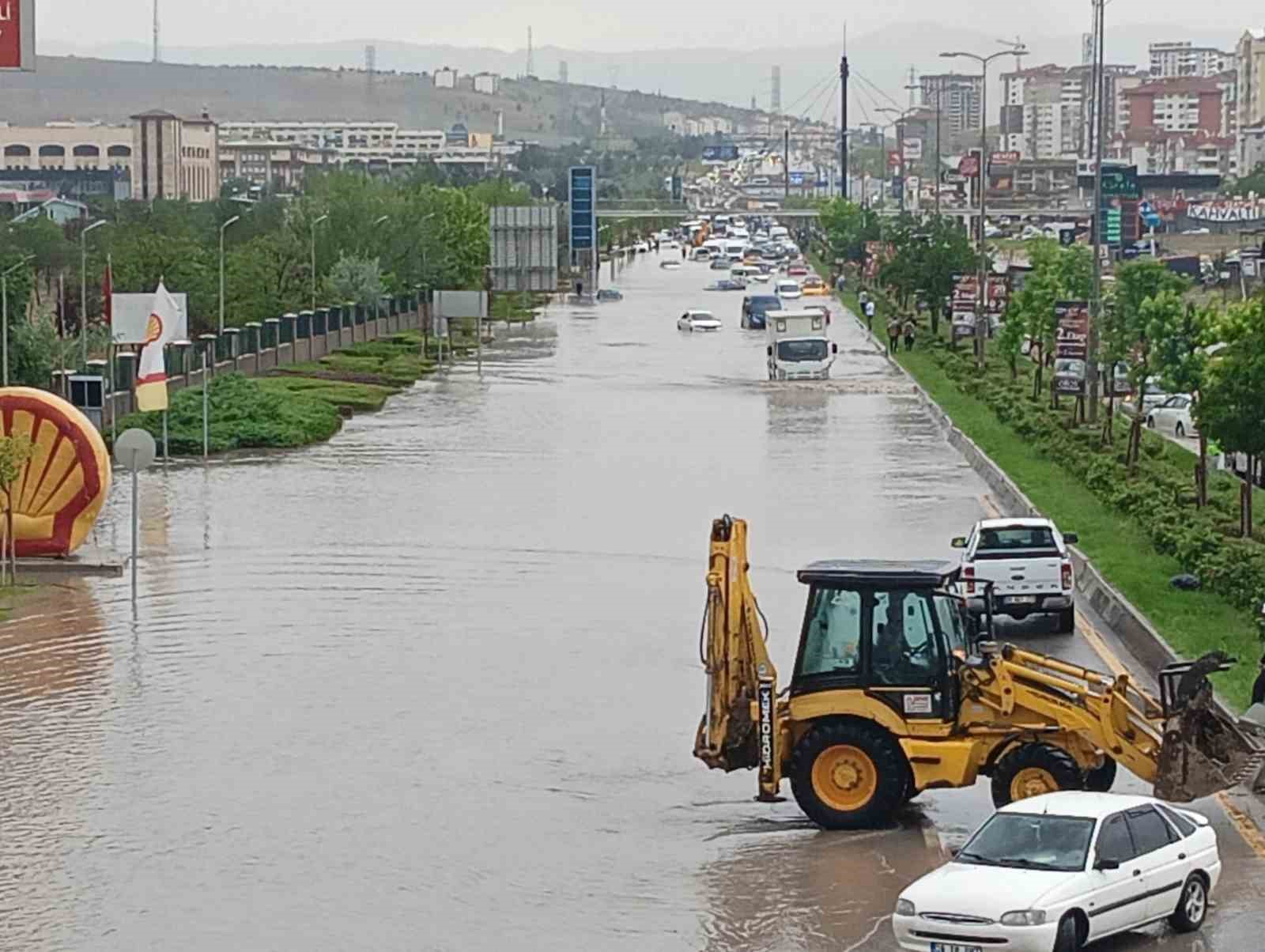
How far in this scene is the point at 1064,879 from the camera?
13820mm

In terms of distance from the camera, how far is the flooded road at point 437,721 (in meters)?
15.8

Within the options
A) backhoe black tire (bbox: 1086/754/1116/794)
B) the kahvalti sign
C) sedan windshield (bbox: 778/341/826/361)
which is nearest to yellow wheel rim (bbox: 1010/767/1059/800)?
backhoe black tire (bbox: 1086/754/1116/794)

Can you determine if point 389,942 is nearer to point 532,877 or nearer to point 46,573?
point 532,877

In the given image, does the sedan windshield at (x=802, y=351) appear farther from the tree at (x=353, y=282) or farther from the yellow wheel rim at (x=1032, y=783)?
the yellow wheel rim at (x=1032, y=783)

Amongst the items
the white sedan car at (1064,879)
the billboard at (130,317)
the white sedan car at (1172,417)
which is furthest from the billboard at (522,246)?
the white sedan car at (1064,879)

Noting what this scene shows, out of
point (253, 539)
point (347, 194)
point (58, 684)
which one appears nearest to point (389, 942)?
point (58, 684)

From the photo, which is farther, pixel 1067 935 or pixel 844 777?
pixel 844 777

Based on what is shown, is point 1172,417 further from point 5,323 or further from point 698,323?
point 698,323

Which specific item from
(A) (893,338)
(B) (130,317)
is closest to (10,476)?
(B) (130,317)

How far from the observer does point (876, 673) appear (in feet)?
56.6

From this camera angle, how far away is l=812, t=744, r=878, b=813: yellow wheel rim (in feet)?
56.4

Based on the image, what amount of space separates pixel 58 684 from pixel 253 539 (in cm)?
1112

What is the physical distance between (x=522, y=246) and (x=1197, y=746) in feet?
271

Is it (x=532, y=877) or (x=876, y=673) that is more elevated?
(x=876, y=673)
